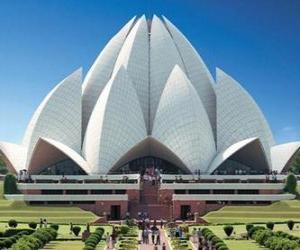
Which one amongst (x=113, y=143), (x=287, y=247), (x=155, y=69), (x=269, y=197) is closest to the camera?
(x=287, y=247)

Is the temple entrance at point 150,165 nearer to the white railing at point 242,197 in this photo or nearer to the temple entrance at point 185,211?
the white railing at point 242,197

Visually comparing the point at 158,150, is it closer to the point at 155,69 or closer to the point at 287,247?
the point at 155,69

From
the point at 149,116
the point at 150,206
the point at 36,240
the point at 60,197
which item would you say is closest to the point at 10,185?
the point at 60,197

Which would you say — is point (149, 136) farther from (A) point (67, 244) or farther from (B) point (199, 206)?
(A) point (67, 244)

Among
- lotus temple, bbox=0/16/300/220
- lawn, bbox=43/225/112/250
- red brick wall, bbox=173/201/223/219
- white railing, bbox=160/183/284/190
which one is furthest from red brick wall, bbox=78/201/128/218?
lawn, bbox=43/225/112/250

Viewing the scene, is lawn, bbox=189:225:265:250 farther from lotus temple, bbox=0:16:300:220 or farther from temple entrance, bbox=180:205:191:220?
lotus temple, bbox=0:16:300:220


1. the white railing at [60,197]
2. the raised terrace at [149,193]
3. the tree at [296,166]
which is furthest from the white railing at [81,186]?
the tree at [296,166]

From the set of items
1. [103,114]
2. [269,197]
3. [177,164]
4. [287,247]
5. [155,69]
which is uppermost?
[155,69]

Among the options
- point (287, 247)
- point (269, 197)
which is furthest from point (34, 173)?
point (287, 247)
